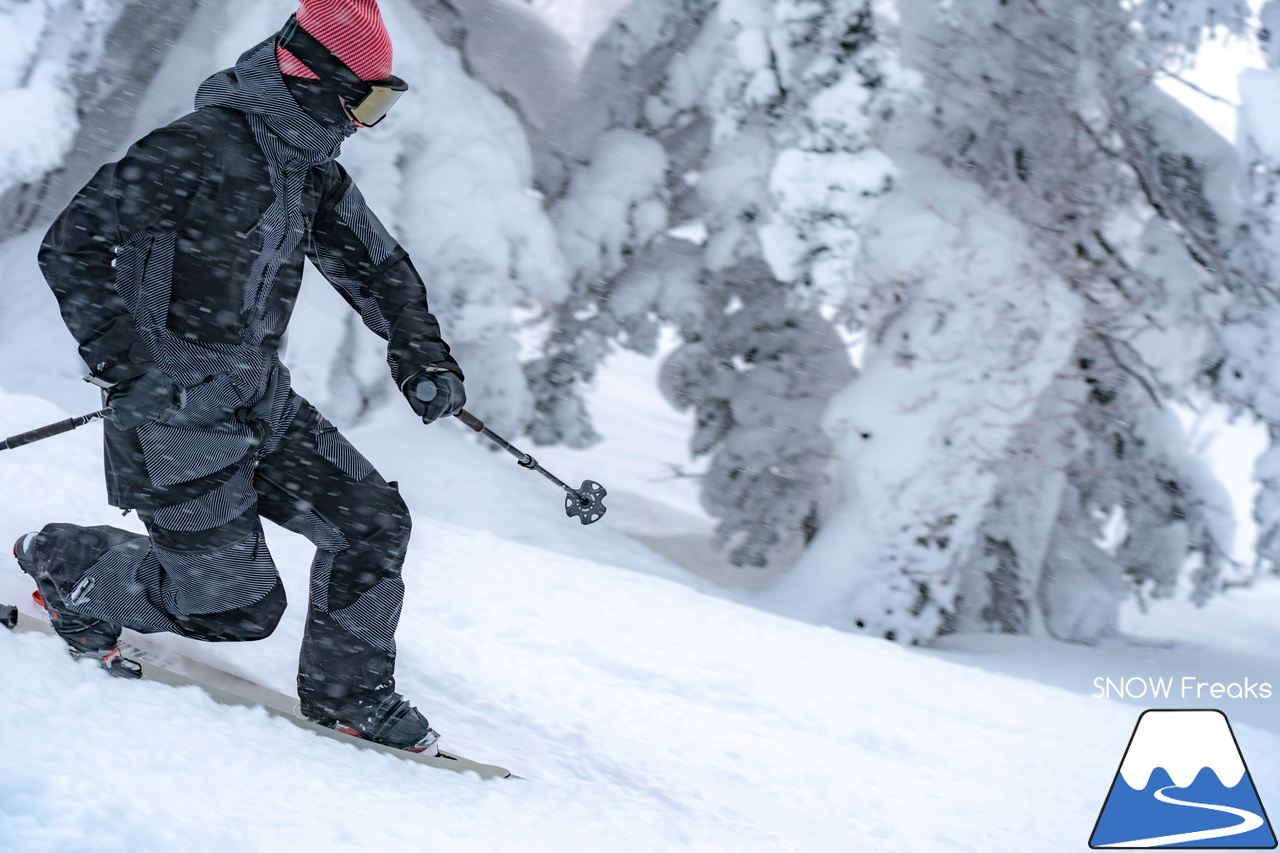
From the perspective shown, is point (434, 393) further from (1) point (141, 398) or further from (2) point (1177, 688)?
(2) point (1177, 688)

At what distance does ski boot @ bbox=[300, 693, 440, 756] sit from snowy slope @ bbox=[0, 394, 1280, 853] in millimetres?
135

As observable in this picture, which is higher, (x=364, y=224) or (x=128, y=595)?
(x=364, y=224)

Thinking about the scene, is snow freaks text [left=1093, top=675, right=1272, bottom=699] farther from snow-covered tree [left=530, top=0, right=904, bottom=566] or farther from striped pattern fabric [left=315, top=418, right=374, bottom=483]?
striped pattern fabric [left=315, top=418, right=374, bottom=483]

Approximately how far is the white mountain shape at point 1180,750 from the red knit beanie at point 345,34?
3.35m

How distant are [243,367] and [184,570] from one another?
500 millimetres

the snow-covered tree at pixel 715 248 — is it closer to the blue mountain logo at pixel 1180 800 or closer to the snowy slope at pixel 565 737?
the snowy slope at pixel 565 737

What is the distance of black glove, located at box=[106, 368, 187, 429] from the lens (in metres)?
2.03

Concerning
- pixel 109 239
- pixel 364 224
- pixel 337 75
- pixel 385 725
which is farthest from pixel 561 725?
pixel 337 75

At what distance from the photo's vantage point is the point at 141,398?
79.8 inches

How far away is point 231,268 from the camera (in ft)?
7.06

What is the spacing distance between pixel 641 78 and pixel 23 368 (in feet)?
16.1

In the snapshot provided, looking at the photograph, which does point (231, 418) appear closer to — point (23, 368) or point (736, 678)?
point (736, 678)

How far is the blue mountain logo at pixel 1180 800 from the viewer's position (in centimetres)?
310

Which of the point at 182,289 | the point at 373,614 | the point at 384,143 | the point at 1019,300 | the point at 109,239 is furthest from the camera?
the point at 1019,300
